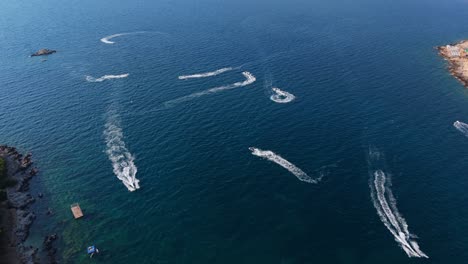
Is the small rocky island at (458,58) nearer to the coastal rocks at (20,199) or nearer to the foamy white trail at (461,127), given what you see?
the foamy white trail at (461,127)

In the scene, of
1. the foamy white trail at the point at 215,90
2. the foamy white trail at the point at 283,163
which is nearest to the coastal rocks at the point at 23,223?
the foamy white trail at the point at 215,90

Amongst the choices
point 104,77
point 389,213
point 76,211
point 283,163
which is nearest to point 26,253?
point 76,211

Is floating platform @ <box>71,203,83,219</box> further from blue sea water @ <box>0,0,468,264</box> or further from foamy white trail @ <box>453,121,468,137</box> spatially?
foamy white trail @ <box>453,121,468,137</box>

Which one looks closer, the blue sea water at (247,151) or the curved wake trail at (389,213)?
the curved wake trail at (389,213)

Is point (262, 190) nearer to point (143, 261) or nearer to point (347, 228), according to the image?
point (347, 228)

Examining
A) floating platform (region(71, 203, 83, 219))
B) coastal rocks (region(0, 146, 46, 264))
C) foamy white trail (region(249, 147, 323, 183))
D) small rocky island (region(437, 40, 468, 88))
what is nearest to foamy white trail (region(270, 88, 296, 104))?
foamy white trail (region(249, 147, 323, 183))
